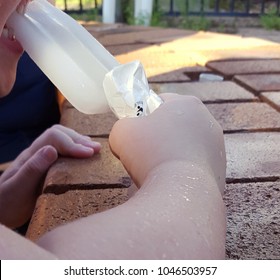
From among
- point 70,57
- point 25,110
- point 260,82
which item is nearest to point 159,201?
point 70,57

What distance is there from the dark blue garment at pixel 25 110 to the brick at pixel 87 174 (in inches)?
27.8

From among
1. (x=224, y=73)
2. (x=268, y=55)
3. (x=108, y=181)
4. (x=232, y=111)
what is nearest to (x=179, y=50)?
(x=268, y=55)

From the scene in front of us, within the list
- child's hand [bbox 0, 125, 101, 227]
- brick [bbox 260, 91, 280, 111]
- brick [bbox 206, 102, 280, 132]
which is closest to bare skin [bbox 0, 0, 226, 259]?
child's hand [bbox 0, 125, 101, 227]

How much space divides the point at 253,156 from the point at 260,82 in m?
0.71

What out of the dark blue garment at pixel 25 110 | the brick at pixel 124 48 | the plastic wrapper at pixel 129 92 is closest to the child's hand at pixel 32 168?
the plastic wrapper at pixel 129 92

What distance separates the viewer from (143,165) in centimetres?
102

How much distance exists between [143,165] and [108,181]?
293mm

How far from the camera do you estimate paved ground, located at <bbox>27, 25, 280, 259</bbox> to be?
1.11 metres

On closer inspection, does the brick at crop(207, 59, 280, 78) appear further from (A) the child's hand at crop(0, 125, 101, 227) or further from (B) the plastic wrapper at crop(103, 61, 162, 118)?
(B) the plastic wrapper at crop(103, 61, 162, 118)

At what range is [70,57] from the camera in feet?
3.83

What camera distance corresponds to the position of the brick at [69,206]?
3.69 feet

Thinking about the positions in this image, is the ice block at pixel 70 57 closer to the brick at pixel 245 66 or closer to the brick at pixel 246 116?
the brick at pixel 246 116

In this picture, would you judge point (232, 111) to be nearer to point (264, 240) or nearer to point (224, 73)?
point (224, 73)

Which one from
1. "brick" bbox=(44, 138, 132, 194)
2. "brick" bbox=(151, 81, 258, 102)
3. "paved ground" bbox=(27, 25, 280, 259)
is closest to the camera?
"paved ground" bbox=(27, 25, 280, 259)
